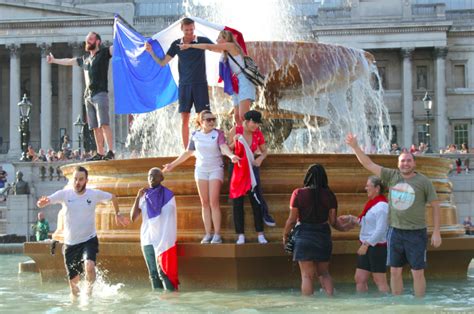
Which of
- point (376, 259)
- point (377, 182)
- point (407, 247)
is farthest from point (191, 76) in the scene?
point (407, 247)

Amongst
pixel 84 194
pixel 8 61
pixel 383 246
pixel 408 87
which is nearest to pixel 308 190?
pixel 383 246

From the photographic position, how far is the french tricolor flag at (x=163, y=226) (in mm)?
9484

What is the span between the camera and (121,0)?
65750 mm

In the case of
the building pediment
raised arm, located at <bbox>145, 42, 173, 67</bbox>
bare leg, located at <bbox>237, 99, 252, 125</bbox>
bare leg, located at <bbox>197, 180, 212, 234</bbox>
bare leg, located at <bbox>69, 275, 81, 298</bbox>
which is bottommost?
bare leg, located at <bbox>69, 275, 81, 298</bbox>

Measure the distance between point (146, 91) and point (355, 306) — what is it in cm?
569

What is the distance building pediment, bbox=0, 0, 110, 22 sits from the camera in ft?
191

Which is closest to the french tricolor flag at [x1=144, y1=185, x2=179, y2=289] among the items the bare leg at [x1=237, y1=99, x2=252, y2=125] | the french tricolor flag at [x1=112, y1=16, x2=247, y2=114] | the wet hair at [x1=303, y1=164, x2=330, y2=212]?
the wet hair at [x1=303, y1=164, x2=330, y2=212]

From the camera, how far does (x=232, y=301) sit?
29.1 ft

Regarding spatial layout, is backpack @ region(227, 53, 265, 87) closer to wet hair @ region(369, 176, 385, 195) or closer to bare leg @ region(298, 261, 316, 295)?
wet hair @ region(369, 176, 385, 195)

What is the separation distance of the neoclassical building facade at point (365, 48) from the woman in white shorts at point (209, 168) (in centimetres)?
4724

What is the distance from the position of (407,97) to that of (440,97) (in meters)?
2.21

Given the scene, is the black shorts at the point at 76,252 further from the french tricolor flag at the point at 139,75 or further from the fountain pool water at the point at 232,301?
the french tricolor flag at the point at 139,75

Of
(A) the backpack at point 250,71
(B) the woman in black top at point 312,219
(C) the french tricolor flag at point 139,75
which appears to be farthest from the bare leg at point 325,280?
(C) the french tricolor flag at point 139,75

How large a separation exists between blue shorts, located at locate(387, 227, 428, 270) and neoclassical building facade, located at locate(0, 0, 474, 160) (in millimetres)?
48642
